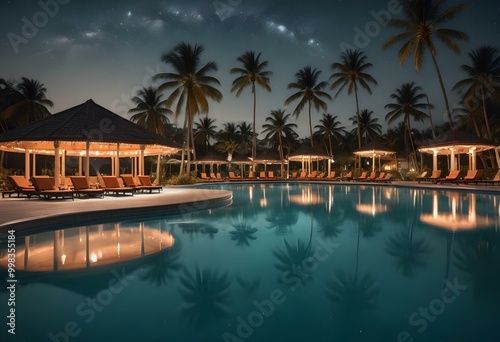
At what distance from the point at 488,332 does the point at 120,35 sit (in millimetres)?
26987

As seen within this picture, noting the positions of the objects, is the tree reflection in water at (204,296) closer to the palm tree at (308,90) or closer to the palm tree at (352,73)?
the palm tree at (352,73)

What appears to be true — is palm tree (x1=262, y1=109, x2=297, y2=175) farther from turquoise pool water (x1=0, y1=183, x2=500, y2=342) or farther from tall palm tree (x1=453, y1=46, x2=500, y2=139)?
turquoise pool water (x1=0, y1=183, x2=500, y2=342)

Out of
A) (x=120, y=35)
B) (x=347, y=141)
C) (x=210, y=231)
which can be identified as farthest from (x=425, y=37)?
(x=347, y=141)

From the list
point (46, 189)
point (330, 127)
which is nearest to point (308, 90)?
point (330, 127)

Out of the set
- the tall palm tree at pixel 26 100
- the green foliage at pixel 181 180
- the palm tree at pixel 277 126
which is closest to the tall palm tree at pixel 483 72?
the palm tree at pixel 277 126

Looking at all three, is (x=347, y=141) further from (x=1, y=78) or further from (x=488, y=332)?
(x=488, y=332)

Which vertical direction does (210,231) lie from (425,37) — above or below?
below

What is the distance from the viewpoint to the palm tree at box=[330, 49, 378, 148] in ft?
112

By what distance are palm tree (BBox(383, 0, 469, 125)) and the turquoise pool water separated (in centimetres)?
1978

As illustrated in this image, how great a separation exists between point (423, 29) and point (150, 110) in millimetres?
24778

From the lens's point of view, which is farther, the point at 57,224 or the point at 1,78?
the point at 1,78

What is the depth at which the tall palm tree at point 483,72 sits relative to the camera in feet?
Result: 94.2

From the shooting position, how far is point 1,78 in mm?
32469

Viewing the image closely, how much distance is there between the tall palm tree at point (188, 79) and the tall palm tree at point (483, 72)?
21929 millimetres
